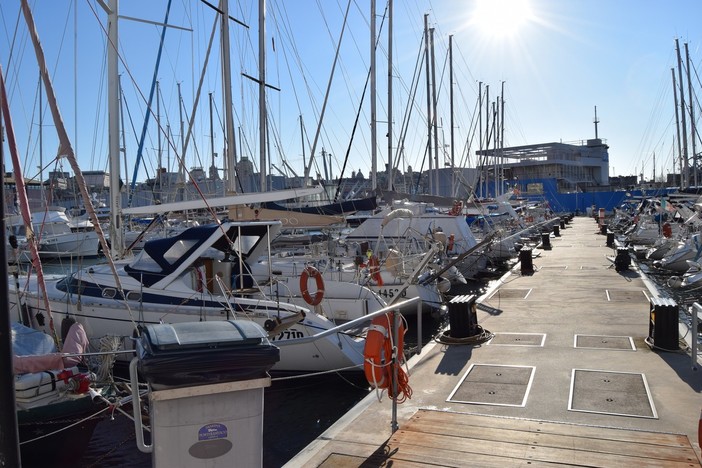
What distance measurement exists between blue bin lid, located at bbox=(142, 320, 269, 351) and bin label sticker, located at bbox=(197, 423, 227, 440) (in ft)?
1.49

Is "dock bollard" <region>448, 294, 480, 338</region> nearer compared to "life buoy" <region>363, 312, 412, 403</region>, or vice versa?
"life buoy" <region>363, 312, 412, 403</region>

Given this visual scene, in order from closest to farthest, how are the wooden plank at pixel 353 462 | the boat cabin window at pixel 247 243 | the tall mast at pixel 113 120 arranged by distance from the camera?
1. the wooden plank at pixel 353 462
2. the tall mast at pixel 113 120
3. the boat cabin window at pixel 247 243

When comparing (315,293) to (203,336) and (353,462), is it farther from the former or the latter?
(203,336)

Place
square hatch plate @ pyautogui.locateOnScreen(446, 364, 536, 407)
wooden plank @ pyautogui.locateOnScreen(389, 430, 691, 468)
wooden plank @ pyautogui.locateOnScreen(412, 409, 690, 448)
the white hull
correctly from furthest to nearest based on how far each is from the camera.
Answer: the white hull, square hatch plate @ pyautogui.locateOnScreen(446, 364, 536, 407), wooden plank @ pyautogui.locateOnScreen(412, 409, 690, 448), wooden plank @ pyautogui.locateOnScreen(389, 430, 691, 468)

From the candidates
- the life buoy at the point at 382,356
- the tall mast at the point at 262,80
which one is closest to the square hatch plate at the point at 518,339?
the life buoy at the point at 382,356

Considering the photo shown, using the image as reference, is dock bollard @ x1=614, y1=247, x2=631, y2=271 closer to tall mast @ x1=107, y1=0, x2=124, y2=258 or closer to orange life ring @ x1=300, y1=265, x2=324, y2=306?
orange life ring @ x1=300, y1=265, x2=324, y2=306

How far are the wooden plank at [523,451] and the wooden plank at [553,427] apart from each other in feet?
1.17

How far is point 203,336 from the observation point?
3.63 meters

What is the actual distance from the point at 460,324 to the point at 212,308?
4.30 metres

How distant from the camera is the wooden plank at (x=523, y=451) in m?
4.92

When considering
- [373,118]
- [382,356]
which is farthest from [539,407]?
[373,118]

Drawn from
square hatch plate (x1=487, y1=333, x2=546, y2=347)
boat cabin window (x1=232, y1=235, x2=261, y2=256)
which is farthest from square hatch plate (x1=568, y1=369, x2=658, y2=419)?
boat cabin window (x1=232, y1=235, x2=261, y2=256)

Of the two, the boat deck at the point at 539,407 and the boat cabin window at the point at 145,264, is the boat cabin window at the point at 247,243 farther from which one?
the boat deck at the point at 539,407

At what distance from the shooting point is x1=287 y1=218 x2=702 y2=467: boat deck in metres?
5.19
